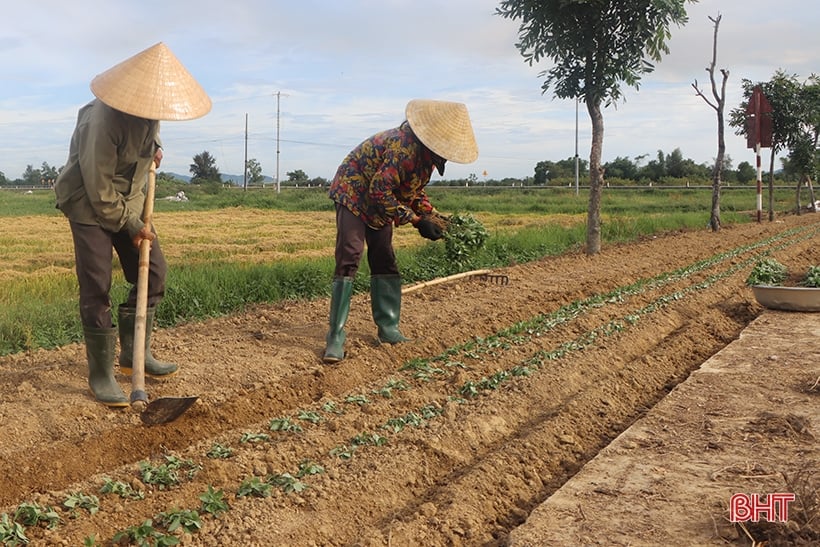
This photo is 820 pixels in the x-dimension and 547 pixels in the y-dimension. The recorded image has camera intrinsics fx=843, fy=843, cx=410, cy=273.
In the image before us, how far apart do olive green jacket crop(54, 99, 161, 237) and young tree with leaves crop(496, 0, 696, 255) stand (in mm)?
8876

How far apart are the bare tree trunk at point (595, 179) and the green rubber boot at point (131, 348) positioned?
30.4 ft

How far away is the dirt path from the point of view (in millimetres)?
3311

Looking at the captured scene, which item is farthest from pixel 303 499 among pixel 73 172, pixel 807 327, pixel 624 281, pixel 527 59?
pixel 527 59

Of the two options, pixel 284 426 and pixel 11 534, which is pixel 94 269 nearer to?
pixel 284 426

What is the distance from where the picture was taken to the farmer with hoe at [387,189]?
545 centimetres

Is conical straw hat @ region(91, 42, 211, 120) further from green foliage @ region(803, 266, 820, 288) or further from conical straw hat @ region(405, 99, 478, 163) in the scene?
green foliage @ region(803, 266, 820, 288)

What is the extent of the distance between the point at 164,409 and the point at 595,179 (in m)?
10.3

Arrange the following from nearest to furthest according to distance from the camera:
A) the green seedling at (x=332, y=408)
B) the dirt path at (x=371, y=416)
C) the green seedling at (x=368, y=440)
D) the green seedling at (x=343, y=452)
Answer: the dirt path at (x=371, y=416) < the green seedling at (x=343, y=452) < the green seedling at (x=368, y=440) < the green seedling at (x=332, y=408)

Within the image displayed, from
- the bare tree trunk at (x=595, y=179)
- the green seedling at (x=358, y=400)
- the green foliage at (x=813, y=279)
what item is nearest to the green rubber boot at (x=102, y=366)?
the green seedling at (x=358, y=400)

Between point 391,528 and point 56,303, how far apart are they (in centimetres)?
566

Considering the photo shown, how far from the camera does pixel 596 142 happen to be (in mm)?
13422

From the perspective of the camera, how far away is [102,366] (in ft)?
15.3

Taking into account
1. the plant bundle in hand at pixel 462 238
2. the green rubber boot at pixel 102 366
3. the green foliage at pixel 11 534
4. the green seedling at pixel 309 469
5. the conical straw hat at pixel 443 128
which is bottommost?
the green foliage at pixel 11 534

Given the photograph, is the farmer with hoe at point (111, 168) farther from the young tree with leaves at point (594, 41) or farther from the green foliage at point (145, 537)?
the young tree with leaves at point (594, 41)
